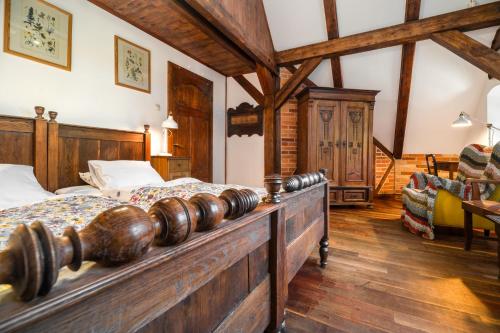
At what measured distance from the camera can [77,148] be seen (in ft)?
7.53

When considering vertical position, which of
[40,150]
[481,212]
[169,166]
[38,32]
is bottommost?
[481,212]

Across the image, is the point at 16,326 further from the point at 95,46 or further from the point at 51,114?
the point at 95,46

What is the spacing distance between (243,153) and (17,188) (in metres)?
3.38

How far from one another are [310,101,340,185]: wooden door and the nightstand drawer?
85.2 inches

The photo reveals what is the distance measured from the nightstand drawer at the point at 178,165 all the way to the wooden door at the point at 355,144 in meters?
2.62

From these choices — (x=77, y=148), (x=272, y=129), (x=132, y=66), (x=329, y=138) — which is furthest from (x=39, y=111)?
(x=329, y=138)

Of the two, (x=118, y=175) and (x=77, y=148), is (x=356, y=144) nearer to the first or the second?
(x=118, y=175)

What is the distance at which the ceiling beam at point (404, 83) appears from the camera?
285cm

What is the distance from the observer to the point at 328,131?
4.03 meters

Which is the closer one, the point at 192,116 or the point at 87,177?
the point at 87,177

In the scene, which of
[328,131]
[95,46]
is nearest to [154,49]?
[95,46]

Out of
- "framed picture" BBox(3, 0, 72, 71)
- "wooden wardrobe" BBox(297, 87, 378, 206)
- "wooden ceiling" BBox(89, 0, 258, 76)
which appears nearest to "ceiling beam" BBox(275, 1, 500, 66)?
"wooden wardrobe" BBox(297, 87, 378, 206)

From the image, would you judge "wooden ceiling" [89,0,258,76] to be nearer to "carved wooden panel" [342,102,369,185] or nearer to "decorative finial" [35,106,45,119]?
"decorative finial" [35,106,45,119]

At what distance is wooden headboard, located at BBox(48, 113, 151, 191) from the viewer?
208 centimetres
